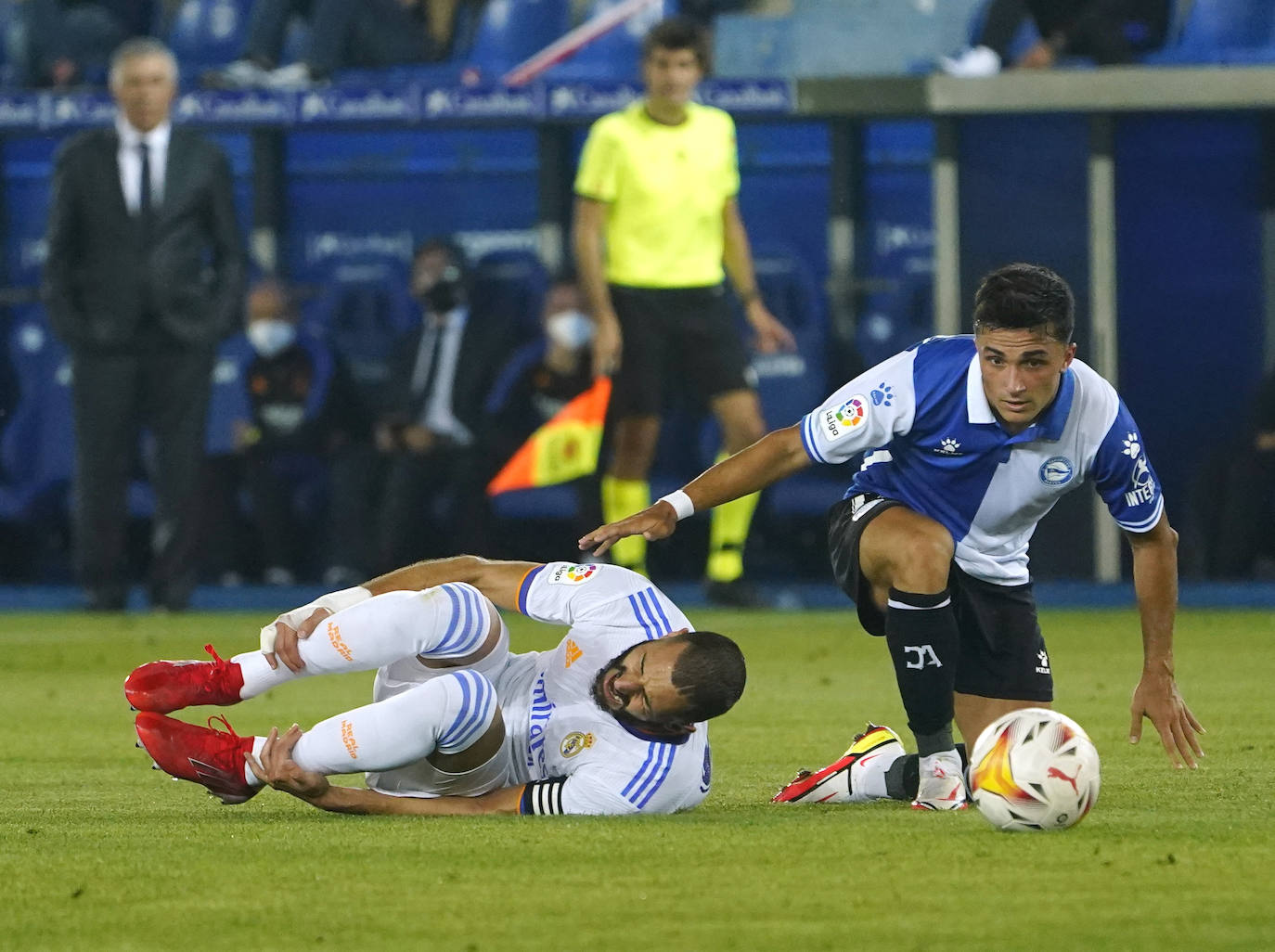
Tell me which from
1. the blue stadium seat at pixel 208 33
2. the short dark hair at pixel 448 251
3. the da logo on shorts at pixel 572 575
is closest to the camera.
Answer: the da logo on shorts at pixel 572 575

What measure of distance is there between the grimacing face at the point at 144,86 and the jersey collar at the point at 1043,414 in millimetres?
6347

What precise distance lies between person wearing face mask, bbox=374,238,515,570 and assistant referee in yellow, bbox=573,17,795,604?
2119 mm

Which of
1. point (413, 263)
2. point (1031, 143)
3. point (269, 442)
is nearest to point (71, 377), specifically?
point (269, 442)

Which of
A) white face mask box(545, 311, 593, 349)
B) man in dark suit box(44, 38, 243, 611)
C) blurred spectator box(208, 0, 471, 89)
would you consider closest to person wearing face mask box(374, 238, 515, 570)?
white face mask box(545, 311, 593, 349)

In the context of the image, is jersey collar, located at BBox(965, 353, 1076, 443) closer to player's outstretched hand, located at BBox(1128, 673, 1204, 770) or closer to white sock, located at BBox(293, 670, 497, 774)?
player's outstretched hand, located at BBox(1128, 673, 1204, 770)

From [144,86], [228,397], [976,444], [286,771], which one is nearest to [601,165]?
[144,86]

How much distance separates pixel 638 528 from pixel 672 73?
18.8ft

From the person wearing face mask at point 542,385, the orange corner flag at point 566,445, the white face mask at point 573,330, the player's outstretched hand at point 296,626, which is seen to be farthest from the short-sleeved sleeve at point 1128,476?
the white face mask at point 573,330

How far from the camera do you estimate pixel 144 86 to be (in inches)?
419

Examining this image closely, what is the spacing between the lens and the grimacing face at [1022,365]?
4867 millimetres

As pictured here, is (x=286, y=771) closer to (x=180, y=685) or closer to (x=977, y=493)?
(x=180, y=685)

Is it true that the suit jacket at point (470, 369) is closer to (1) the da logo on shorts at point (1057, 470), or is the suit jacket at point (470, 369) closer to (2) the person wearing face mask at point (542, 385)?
(2) the person wearing face mask at point (542, 385)

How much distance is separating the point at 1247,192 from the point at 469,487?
435 cm

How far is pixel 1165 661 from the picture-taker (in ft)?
16.2
